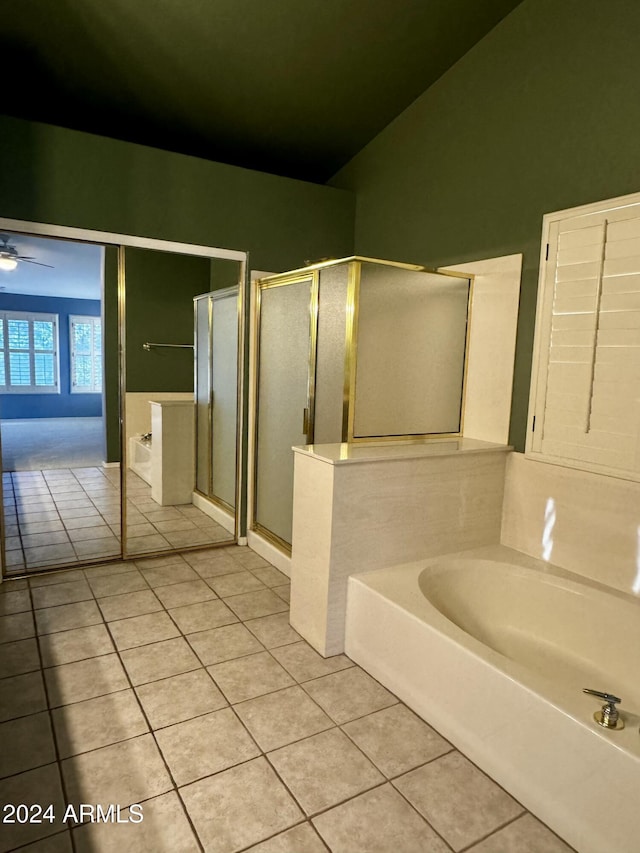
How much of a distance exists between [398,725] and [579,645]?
33.8 inches

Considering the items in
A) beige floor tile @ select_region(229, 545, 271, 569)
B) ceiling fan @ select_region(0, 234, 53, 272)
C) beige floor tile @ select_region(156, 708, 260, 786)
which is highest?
ceiling fan @ select_region(0, 234, 53, 272)

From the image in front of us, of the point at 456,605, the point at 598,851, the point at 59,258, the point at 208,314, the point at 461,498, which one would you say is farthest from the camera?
the point at 59,258

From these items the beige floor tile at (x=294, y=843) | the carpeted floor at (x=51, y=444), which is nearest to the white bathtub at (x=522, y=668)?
the beige floor tile at (x=294, y=843)

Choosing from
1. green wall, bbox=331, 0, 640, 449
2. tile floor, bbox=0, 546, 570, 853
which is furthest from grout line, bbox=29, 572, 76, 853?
green wall, bbox=331, 0, 640, 449

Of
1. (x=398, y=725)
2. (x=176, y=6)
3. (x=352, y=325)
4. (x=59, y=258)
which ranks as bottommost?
(x=398, y=725)

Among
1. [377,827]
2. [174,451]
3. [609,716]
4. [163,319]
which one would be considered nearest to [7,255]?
[163,319]

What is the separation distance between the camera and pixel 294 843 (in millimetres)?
1423

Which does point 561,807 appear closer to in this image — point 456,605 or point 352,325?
point 456,605

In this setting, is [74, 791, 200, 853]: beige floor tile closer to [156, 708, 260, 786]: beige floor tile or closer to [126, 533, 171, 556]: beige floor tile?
[156, 708, 260, 786]: beige floor tile

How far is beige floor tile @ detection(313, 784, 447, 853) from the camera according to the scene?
142cm

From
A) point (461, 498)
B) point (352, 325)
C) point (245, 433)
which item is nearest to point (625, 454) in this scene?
point (461, 498)

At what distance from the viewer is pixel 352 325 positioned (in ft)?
8.34

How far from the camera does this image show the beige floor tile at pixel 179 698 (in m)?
1.91

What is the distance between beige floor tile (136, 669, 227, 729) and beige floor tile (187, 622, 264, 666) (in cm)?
14
